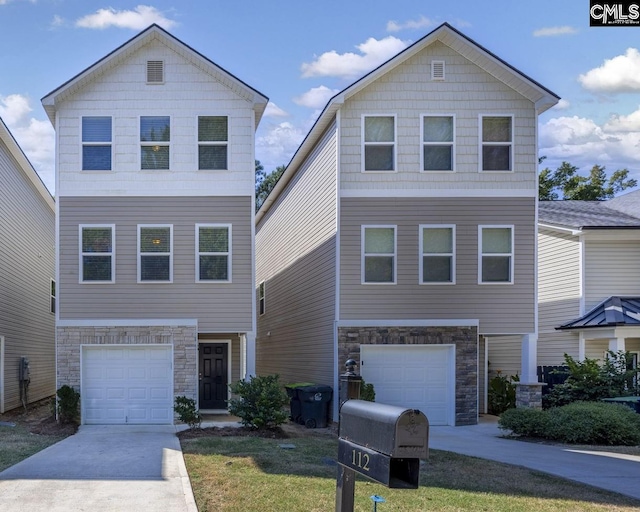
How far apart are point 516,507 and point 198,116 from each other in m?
12.1

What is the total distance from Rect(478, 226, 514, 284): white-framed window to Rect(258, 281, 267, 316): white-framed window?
12.1 m

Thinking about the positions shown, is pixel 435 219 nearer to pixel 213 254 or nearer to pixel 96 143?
pixel 213 254

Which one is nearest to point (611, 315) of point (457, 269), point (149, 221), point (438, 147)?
point (457, 269)

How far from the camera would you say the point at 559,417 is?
15.5 meters

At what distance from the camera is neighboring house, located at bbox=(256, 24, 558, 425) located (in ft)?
58.2

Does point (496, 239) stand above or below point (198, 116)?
below

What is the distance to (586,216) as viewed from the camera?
2269cm

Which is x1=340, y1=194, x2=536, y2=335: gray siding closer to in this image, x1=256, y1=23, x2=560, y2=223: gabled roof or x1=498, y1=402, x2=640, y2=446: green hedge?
x1=256, y1=23, x2=560, y2=223: gabled roof

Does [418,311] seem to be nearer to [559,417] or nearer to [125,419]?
[559,417]

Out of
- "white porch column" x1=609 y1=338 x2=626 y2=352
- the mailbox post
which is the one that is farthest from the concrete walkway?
the mailbox post

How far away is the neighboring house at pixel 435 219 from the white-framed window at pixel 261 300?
10.9 metres

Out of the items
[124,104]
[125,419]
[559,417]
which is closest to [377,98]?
[124,104]

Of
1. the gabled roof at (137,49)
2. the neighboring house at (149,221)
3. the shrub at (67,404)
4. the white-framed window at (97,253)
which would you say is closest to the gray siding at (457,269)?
the neighboring house at (149,221)

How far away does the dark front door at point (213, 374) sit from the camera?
2020 cm
